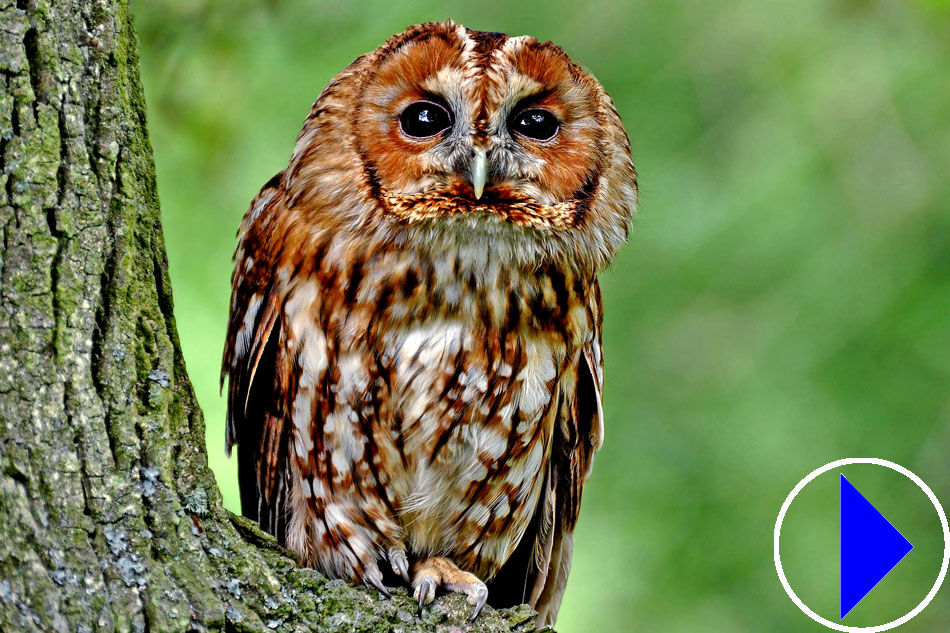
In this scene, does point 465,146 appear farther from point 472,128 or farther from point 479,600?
point 479,600

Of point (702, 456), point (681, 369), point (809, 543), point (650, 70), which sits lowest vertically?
point (809, 543)

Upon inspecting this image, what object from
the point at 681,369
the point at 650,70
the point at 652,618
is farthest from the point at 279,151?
the point at 652,618

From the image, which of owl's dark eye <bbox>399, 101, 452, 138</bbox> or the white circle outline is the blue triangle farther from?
owl's dark eye <bbox>399, 101, 452, 138</bbox>

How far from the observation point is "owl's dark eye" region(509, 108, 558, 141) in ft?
6.09

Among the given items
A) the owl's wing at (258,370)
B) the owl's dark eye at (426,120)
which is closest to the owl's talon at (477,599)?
the owl's wing at (258,370)

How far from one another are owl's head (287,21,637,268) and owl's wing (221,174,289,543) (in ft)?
0.46

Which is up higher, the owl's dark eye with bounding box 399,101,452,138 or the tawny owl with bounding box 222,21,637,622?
the owl's dark eye with bounding box 399,101,452,138

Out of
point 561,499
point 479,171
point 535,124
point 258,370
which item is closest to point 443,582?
point 561,499

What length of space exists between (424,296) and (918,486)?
1.46 meters

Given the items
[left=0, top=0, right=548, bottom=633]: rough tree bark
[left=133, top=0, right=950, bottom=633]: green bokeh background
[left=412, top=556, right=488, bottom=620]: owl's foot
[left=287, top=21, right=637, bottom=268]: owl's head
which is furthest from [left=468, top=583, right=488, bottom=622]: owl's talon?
[left=133, top=0, right=950, bottom=633]: green bokeh background

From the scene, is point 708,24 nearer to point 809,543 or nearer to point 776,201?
point 776,201

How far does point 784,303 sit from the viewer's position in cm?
268

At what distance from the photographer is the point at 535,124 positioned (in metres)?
1.87

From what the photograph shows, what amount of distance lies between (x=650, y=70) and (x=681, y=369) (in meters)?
0.81
